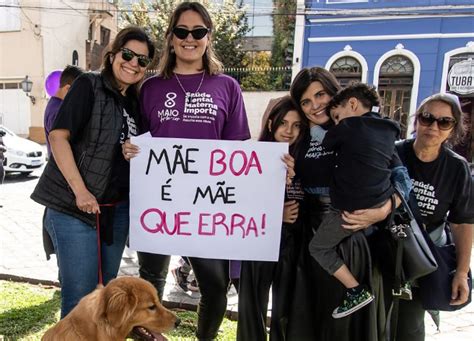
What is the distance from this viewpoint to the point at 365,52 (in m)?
14.6

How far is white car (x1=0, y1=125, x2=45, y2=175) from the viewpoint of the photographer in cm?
1033

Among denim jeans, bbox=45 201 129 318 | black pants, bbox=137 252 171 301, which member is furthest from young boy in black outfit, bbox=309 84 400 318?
denim jeans, bbox=45 201 129 318

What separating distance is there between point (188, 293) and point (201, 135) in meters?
2.38

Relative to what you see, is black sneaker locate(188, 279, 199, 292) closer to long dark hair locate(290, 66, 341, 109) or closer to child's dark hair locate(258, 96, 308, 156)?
child's dark hair locate(258, 96, 308, 156)

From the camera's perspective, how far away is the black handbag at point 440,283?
2307 millimetres

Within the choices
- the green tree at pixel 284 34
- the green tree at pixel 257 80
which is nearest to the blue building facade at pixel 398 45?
the green tree at pixel 257 80

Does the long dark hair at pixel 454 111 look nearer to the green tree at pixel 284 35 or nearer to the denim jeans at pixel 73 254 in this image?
the denim jeans at pixel 73 254

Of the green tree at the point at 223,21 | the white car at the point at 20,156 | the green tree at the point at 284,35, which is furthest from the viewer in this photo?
the green tree at the point at 223,21

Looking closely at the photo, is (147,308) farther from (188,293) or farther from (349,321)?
(188,293)

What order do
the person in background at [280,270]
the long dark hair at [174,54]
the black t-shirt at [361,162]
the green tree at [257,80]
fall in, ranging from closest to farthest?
the black t-shirt at [361,162]
the person in background at [280,270]
the long dark hair at [174,54]
the green tree at [257,80]

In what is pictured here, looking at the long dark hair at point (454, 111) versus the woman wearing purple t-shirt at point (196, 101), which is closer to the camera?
the long dark hair at point (454, 111)

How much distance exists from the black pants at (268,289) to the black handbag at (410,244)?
0.61 meters

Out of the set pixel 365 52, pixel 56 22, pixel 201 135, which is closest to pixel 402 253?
pixel 201 135

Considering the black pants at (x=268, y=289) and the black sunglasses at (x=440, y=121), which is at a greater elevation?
the black sunglasses at (x=440, y=121)
